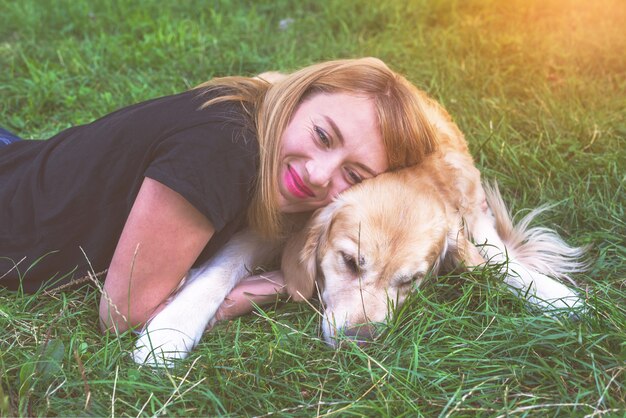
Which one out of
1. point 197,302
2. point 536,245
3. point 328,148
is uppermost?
point 328,148

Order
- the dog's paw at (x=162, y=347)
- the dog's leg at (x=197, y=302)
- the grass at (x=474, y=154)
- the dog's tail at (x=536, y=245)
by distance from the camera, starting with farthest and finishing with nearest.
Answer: the dog's tail at (x=536, y=245)
the dog's leg at (x=197, y=302)
the dog's paw at (x=162, y=347)
the grass at (x=474, y=154)

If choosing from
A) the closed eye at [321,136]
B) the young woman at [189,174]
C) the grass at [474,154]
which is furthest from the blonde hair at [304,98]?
the grass at [474,154]

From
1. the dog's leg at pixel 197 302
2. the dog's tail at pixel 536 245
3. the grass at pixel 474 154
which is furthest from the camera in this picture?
the dog's tail at pixel 536 245

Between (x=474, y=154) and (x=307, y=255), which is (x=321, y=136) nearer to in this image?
(x=307, y=255)

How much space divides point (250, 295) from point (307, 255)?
0.27m

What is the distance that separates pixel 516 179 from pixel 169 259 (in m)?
1.98

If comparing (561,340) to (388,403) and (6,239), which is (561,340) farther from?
(6,239)

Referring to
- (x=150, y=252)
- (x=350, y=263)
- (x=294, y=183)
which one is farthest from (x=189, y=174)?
(x=350, y=263)

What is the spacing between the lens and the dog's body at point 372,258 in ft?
7.74

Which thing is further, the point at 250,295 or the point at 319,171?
the point at 250,295

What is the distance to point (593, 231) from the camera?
10.2 feet

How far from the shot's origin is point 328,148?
2.44 meters

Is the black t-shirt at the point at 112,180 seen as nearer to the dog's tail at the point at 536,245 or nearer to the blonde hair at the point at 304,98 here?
the blonde hair at the point at 304,98

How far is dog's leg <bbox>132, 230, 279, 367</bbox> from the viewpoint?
227 centimetres
